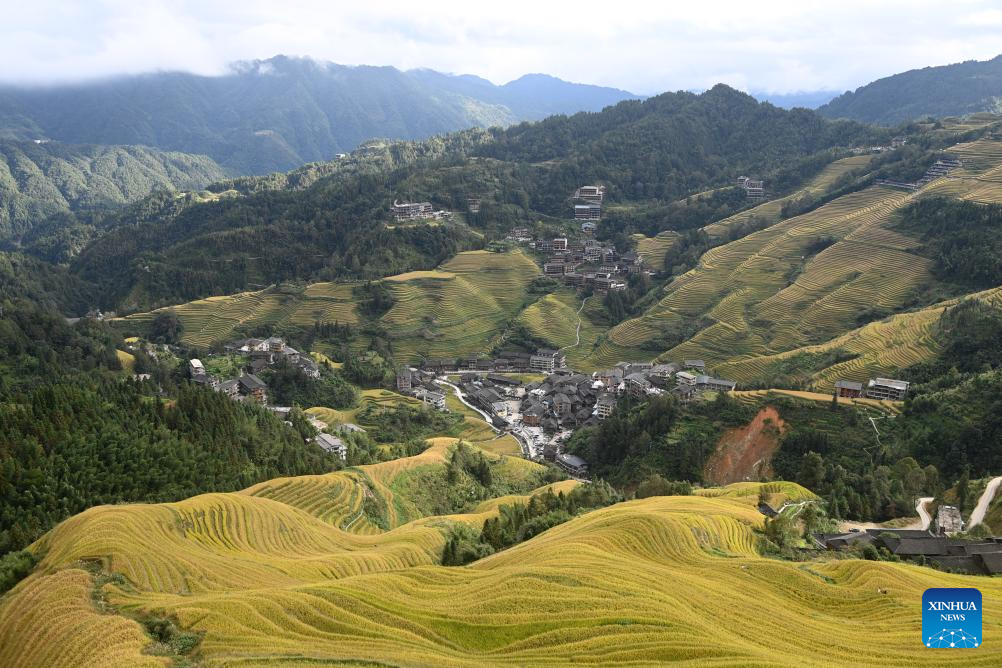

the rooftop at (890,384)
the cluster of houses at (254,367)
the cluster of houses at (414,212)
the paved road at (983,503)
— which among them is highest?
the cluster of houses at (414,212)

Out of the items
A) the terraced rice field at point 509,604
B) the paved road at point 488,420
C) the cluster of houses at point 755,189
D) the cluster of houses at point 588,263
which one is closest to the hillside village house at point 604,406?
the paved road at point 488,420

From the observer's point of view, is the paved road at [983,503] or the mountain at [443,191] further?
the mountain at [443,191]

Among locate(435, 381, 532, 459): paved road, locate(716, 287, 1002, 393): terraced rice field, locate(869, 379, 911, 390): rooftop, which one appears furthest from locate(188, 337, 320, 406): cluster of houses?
locate(869, 379, 911, 390): rooftop

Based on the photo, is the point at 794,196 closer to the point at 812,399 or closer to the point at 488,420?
the point at 812,399

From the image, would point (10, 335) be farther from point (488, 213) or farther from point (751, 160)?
point (751, 160)

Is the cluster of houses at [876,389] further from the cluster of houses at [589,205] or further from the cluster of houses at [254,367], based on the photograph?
the cluster of houses at [589,205]

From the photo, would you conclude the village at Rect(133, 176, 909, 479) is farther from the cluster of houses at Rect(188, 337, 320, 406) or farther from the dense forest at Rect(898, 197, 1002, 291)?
the dense forest at Rect(898, 197, 1002, 291)

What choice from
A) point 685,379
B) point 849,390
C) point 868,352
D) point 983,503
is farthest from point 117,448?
point 868,352
